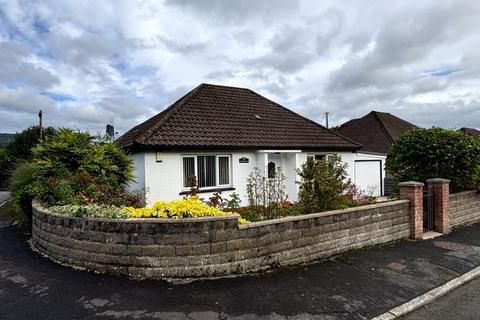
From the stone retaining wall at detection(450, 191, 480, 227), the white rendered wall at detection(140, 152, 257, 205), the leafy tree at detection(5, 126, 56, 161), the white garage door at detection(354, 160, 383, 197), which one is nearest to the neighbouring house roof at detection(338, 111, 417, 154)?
the white garage door at detection(354, 160, 383, 197)

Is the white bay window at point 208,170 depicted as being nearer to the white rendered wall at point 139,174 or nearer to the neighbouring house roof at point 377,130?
the white rendered wall at point 139,174

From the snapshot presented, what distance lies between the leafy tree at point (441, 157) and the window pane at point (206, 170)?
21.5ft

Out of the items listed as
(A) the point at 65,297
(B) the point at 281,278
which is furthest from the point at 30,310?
(B) the point at 281,278

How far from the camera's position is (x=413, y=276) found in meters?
5.39

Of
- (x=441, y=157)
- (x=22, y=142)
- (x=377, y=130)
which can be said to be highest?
(x=377, y=130)

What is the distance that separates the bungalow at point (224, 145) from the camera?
10672 millimetres

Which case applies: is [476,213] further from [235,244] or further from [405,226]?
[235,244]

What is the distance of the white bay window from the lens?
11.3 meters

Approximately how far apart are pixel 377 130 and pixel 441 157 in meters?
19.0

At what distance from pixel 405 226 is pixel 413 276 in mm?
2600

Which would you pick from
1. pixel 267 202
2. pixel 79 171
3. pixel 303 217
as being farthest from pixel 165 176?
pixel 303 217

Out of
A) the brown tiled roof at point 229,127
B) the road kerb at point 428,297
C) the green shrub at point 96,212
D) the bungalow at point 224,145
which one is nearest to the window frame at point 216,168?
the bungalow at point 224,145

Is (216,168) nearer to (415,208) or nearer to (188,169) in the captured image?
(188,169)

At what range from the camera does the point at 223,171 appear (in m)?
12.1
